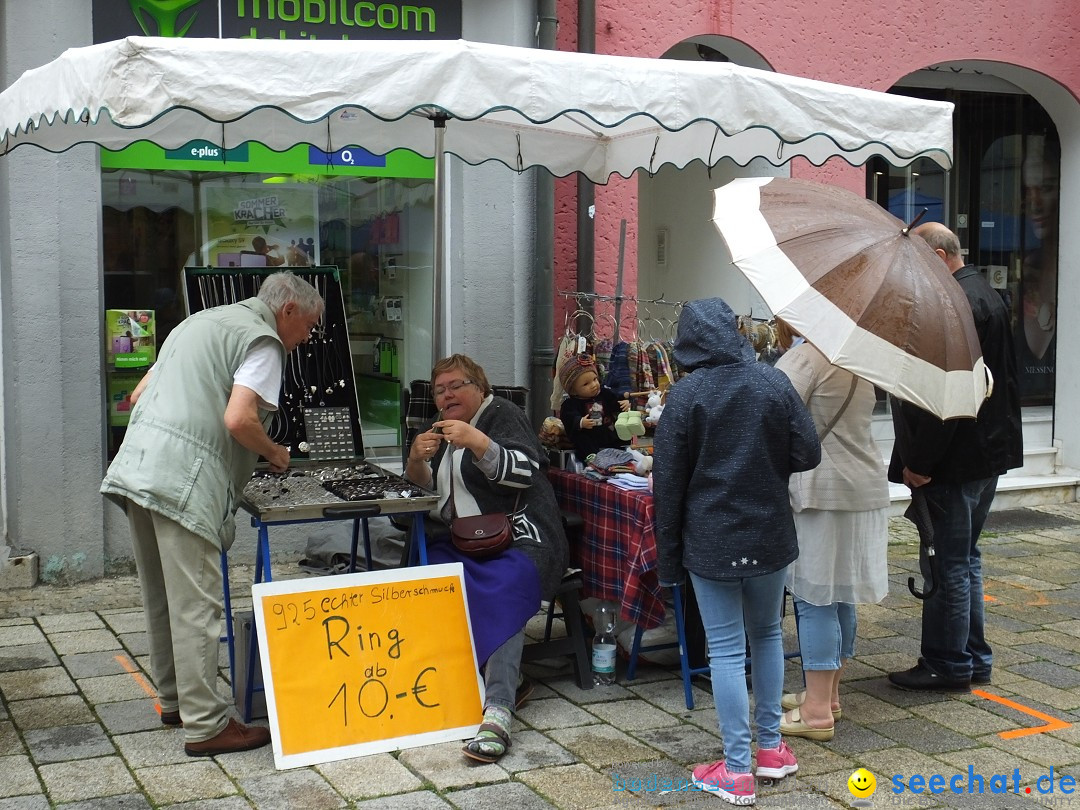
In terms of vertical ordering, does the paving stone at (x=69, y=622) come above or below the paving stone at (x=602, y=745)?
above

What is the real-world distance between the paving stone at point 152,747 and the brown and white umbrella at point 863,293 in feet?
8.02

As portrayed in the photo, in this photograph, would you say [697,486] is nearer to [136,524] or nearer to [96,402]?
[136,524]

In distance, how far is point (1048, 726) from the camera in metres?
4.48

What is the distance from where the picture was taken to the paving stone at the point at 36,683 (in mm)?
4656

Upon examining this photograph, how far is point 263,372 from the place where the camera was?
407cm

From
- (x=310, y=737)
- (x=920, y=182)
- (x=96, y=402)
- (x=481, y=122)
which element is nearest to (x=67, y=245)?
(x=96, y=402)

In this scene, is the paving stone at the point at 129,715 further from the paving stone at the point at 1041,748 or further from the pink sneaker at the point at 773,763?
the paving stone at the point at 1041,748

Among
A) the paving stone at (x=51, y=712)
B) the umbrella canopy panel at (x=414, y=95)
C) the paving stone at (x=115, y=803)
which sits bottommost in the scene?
the paving stone at (x=115, y=803)

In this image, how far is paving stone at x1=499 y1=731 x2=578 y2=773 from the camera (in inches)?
159

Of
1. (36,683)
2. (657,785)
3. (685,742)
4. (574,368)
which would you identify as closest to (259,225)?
(574,368)

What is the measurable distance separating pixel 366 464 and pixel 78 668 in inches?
56.2

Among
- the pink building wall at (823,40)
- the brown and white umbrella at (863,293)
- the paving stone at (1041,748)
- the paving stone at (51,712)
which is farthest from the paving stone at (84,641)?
the paving stone at (1041,748)

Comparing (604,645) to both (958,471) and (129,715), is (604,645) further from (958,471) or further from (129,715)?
(129,715)

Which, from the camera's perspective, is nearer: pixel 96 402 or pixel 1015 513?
pixel 96 402
